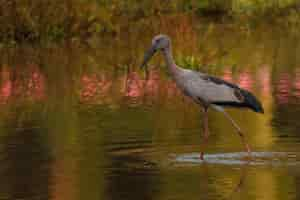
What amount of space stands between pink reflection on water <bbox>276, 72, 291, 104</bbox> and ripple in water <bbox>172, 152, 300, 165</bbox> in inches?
189

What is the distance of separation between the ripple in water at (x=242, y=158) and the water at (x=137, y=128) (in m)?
0.02

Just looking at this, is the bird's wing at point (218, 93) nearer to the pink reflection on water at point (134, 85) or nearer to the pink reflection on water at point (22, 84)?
the pink reflection on water at point (134, 85)

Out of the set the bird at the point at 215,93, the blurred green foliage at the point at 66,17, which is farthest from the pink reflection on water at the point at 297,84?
the blurred green foliage at the point at 66,17

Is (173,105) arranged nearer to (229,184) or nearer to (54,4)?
(229,184)

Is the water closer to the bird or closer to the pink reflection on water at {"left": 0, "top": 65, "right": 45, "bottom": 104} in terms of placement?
the pink reflection on water at {"left": 0, "top": 65, "right": 45, "bottom": 104}

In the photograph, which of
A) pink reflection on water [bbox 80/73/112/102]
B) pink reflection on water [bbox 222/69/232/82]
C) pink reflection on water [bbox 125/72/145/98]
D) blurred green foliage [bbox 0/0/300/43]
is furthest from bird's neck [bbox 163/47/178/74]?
blurred green foliage [bbox 0/0/300/43]

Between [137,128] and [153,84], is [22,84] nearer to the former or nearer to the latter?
[153,84]

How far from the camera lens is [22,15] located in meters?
29.2

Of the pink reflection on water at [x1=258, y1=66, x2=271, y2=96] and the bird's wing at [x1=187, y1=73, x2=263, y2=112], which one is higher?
the bird's wing at [x1=187, y1=73, x2=263, y2=112]

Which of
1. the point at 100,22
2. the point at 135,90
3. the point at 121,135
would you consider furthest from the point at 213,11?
the point at 121,135

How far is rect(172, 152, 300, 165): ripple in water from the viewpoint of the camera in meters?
11.9

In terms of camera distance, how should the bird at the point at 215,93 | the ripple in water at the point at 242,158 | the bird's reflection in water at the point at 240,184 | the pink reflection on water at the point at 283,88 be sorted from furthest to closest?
1. the pink reflection on water at the point at 283,88
2. the bird at the point at 215,93
3. the ripple in water at the point at 242,158
4. the bird's reflection in water at the point at 240,184

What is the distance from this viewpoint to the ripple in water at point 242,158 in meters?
11.9

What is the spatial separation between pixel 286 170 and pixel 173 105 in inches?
233
